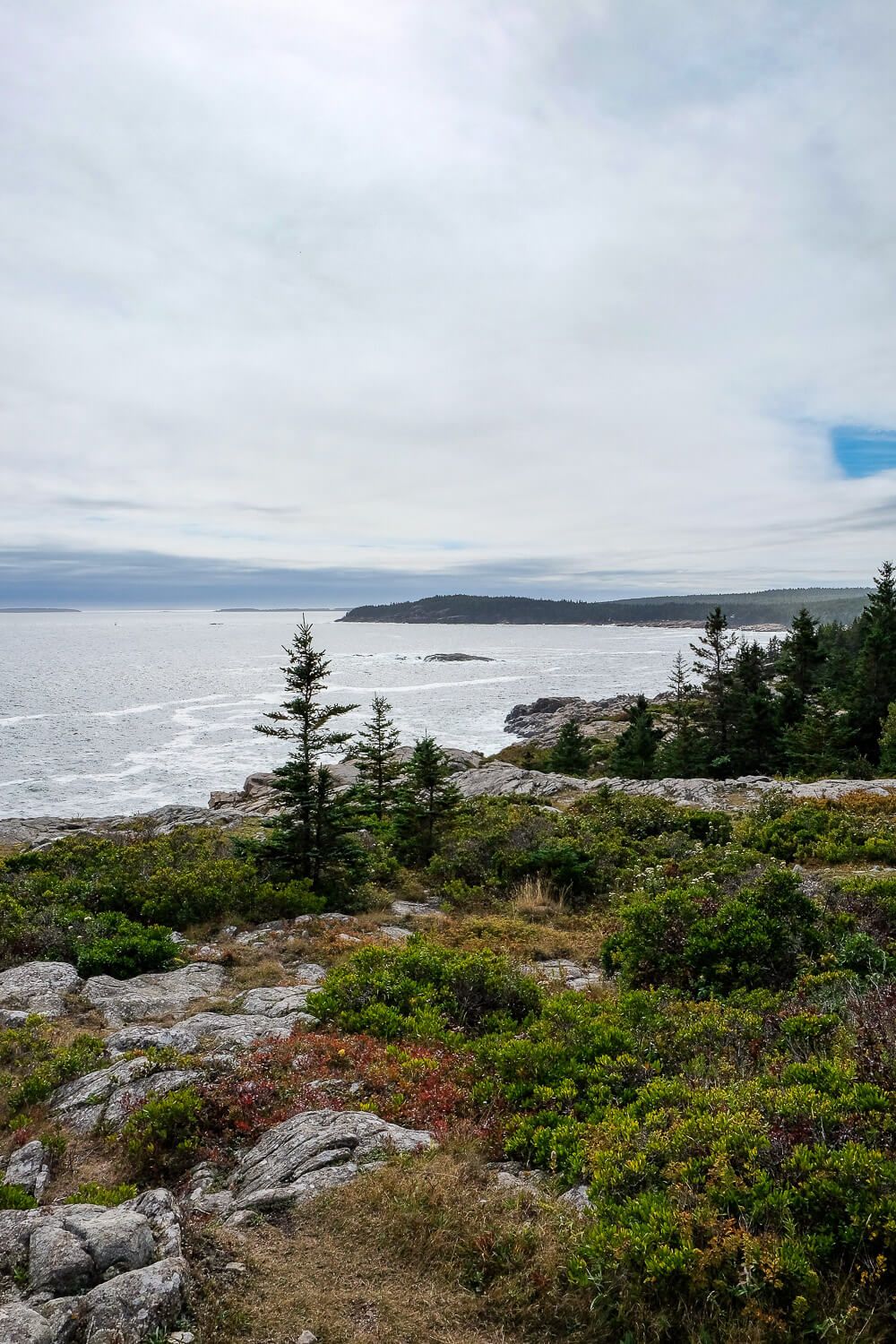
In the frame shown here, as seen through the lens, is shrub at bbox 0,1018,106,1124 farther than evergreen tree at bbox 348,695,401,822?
No

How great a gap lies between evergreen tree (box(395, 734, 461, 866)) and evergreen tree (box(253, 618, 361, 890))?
338 cm

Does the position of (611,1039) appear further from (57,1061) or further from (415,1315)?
(57,1061)

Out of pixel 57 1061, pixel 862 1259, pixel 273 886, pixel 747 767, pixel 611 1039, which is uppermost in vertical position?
pixel 862 1259

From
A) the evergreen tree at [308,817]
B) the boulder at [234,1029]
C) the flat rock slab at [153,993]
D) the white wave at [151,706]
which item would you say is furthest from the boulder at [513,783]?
the white wave at [151,706]

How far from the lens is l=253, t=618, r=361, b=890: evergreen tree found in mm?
15258

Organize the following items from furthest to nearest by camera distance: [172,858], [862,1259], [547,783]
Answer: [547,783]
[172,858]
[862,1259]

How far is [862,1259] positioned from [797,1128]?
814mm

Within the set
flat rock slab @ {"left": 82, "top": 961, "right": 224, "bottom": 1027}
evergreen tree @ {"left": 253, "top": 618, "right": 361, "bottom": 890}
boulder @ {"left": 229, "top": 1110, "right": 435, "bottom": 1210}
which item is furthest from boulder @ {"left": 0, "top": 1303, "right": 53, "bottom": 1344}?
evergreen tree @ {"left": 253, "top": 618, "right": 361, "bottom": 890}

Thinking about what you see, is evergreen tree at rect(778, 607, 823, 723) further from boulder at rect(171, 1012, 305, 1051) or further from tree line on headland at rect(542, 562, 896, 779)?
boulder at rect(171, 1012, 305, 1051)

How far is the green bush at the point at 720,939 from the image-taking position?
8.01 m

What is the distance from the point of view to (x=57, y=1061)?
23.3 ft

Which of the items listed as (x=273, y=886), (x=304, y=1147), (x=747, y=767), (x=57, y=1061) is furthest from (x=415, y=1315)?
(x=747, y=767)

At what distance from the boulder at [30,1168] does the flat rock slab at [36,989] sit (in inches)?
125

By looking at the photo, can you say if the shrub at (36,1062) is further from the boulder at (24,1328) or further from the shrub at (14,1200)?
the boulder at (24,1328)
